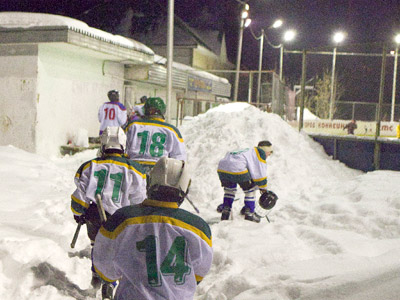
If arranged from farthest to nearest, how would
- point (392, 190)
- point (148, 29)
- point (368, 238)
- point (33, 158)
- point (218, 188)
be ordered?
point (148, 29)
point (33, 158)
point (218, 188)
point (392, 190)
point (368, 238)

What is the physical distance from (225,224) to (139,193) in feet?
8.03

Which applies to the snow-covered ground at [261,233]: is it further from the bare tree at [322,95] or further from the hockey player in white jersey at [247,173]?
the bare tree at [322,95]

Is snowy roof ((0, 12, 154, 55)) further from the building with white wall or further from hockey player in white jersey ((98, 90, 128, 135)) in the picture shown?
hockey player in white jersey ((98, 90, 128, 135))

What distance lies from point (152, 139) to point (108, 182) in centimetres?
153

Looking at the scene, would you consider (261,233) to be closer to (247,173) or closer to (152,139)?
(247,173)

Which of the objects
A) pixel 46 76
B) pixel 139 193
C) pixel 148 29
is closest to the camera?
pixel 139 193

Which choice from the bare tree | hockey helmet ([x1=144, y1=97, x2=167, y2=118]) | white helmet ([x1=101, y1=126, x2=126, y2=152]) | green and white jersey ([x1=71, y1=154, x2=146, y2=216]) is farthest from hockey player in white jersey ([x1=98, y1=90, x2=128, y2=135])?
the bare tree

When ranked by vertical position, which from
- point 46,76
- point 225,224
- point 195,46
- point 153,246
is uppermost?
point 195,46

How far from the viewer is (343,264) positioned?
4.07 m

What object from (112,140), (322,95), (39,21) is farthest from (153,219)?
(322,95)

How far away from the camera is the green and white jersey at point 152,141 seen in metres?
5.30

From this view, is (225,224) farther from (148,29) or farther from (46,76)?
(148,29)

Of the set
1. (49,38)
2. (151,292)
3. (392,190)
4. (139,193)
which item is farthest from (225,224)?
(49,38)

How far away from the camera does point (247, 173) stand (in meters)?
6.36
